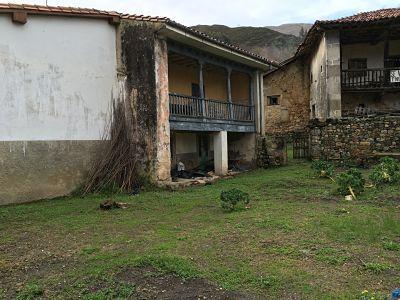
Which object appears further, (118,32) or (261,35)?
(261,35)

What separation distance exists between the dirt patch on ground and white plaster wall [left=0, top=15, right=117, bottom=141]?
22.3 feet

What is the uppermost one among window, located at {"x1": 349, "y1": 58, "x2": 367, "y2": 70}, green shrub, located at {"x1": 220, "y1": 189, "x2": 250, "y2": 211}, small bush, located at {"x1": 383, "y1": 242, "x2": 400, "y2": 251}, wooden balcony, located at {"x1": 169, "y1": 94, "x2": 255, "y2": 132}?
window, located at {"x1": 349, "y1": 58, "x2": 367, "y2": 70}

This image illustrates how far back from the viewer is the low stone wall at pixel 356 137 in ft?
50.5

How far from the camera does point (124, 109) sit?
11.5 metres

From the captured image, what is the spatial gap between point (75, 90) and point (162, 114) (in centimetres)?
263

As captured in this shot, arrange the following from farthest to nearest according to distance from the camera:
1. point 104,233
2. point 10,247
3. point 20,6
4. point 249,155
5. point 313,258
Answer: point 249,155 → point 20,6 → point 104,233 → point 10,247 → point 313,258

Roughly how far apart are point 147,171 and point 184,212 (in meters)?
3.42

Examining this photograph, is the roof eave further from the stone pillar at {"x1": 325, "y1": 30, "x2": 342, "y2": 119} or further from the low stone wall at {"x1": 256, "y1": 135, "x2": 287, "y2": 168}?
the stone pillar at {"x1": 325, "y1": 30, "x2": 342, "y2": 119}

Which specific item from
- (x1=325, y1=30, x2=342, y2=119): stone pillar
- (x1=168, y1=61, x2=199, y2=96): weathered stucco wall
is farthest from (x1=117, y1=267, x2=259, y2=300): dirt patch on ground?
(x1=325, y1=30, x2=342, y2=119): stone pillar

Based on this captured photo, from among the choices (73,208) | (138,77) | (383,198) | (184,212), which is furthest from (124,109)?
(383,198)

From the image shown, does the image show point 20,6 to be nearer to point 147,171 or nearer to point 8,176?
point 8,176

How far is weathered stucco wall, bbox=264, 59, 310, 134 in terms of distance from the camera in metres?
26.5

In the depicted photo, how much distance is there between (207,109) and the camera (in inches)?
582

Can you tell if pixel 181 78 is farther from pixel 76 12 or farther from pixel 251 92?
pixel 76 12
